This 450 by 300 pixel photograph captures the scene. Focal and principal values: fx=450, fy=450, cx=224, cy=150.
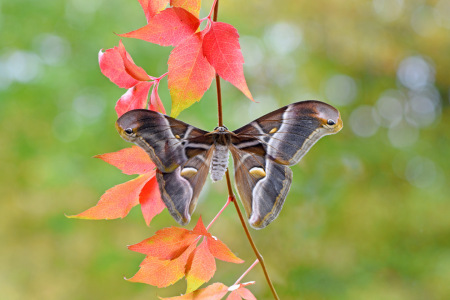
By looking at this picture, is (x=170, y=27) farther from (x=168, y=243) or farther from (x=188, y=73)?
(x=168, y=243)

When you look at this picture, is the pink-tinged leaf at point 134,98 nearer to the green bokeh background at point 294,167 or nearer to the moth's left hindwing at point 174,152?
the moth's left hindwing at point 174,152

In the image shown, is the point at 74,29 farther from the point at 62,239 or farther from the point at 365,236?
the point at 365,236

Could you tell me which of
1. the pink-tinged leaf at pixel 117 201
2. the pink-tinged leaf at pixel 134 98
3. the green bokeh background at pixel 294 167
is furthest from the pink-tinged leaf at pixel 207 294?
the green bokeh background at pixel 294 167

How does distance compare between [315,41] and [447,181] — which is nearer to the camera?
[447,181]

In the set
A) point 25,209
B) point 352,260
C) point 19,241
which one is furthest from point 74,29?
point 352,260

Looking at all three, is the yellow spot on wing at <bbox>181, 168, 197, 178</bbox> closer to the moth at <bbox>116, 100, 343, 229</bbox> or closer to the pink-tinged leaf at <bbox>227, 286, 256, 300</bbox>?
the moth at <bbox>116, 100, 343, 229</bbox>

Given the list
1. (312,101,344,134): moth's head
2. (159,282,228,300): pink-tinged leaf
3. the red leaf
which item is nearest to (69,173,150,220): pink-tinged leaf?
the red leaf
